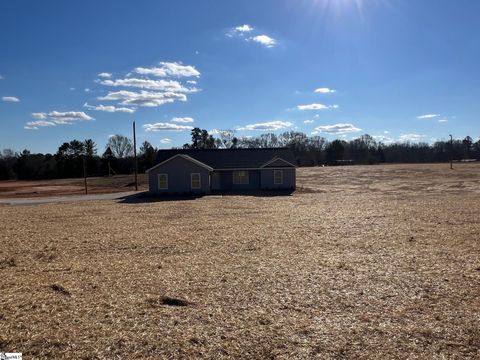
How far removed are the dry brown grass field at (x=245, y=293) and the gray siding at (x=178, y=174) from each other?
21290mm

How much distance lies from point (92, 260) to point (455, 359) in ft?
28.7

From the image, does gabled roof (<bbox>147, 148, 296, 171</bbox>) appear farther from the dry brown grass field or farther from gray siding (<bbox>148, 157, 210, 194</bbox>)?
the dry brown grass field

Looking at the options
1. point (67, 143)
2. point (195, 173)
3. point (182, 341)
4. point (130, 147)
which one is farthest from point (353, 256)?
point (130, 147)

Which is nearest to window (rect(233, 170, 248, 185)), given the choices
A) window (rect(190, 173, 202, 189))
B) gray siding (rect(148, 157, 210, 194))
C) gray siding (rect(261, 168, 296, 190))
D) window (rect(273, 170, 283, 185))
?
gray siding (rect(261, 168, 296, 190))

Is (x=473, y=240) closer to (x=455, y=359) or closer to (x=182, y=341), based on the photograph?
(x=455, y=359)

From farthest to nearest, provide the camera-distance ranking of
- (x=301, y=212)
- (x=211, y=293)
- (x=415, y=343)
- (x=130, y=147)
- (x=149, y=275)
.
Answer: (x=130, y=147) < (x=301, y=212) < (x=149, y=275) < (x=211, y=293) < (x=415, y=343)

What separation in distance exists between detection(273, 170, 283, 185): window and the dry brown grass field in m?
24.1

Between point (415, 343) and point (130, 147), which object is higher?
point (130, 147)

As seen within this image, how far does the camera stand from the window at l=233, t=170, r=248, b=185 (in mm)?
39875

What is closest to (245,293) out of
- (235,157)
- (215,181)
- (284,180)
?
(215,181)

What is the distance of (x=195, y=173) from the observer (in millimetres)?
36938

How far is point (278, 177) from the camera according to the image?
39.6m

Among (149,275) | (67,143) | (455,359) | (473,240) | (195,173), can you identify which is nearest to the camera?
(455,359)

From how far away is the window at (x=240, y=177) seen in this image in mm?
39875
